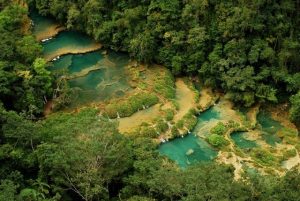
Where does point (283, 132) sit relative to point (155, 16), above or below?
below

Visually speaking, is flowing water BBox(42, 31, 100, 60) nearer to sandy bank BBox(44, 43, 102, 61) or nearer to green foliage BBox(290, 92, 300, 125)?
sandy bank BBox(44, 43, 102, 61)

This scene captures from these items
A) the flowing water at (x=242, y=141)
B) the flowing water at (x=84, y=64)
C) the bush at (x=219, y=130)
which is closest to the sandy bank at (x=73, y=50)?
the flowing water at (x=84, y=64)

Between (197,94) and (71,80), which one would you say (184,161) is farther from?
(71,80)

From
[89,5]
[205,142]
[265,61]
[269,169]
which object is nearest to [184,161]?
[205,142]

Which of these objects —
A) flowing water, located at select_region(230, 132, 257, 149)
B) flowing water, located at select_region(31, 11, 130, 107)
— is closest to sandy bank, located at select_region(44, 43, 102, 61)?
flowing water, located at select_region(31, 11, 130, 107)

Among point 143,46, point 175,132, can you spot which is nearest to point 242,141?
point 175,132

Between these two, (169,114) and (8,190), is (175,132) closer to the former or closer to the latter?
(169,114)

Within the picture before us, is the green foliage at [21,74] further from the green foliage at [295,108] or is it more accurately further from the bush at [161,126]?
the green foliage at [295,108]
